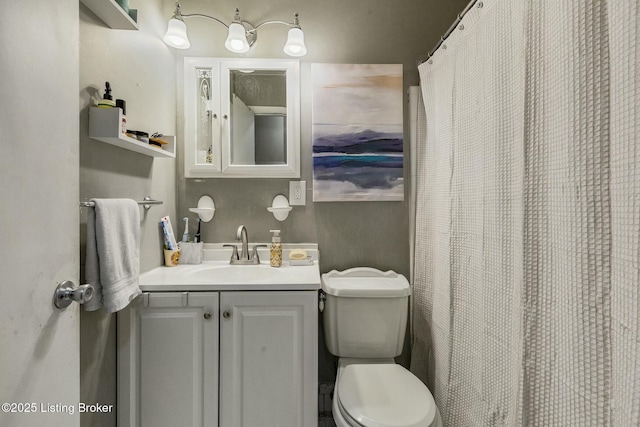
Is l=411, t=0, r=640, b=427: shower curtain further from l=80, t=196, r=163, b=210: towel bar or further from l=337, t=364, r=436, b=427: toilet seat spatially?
l=80, t=196, r=163, b=210: towel bar

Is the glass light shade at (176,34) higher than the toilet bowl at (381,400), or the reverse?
the glass light shade at (176,34)

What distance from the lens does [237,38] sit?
1503 millimetres

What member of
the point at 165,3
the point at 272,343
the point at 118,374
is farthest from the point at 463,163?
the point at 165,3

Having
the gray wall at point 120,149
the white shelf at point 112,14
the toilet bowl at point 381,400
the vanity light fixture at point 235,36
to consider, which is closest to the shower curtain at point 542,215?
the toilet bowl at point 381,400

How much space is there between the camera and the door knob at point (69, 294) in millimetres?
676

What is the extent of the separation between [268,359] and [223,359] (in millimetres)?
185

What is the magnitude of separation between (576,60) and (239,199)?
1493mm

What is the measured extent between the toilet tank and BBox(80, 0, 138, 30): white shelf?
135cm

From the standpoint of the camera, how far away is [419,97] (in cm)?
166

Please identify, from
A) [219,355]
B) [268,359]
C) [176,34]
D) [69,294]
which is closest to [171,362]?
[219,355]

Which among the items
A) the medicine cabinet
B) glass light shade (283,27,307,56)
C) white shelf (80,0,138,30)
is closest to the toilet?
the medicine cabinet

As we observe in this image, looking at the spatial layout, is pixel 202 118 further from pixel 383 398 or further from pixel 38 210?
pixel 383 398

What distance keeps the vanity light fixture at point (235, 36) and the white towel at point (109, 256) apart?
0.93 m

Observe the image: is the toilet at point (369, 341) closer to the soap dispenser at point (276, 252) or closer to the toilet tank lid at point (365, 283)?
the toilet tank lid at point (365, 283)
